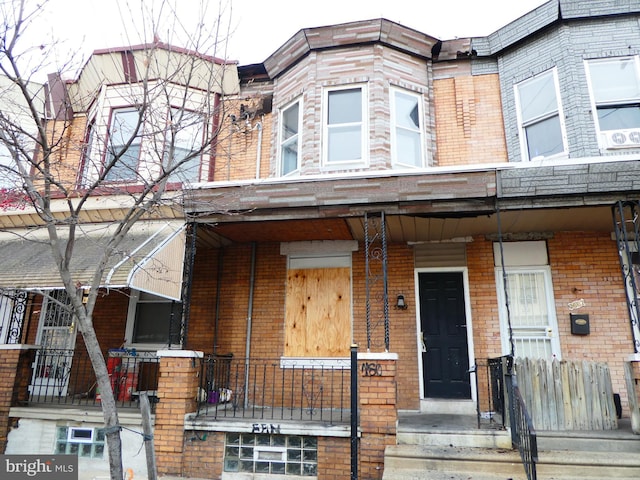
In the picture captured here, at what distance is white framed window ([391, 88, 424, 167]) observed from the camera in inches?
365

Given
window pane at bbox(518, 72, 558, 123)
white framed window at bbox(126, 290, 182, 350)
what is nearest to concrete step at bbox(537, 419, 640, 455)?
window pane at bbox(518, 72, 558, 123)

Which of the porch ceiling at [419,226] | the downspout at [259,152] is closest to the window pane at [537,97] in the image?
the porch ceiling at [419,226]

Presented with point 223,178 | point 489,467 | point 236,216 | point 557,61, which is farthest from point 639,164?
point 223,178

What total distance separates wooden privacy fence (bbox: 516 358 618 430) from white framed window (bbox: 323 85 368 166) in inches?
187

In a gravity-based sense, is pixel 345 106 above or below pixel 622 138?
above

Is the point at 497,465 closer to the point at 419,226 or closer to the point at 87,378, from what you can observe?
the point at 419,226

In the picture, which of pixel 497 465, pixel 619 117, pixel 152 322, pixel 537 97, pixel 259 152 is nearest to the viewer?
pixel 497 465

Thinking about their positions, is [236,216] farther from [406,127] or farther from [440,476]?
[440,476]

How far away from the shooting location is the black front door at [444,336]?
8344 mm

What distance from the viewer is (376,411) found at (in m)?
6.40

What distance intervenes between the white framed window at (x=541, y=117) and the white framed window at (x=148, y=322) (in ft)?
25.2


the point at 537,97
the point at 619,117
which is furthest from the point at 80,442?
the point at 619,117

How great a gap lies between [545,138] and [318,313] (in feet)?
17.6

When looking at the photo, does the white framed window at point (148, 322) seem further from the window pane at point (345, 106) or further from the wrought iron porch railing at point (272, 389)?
the window pane at point (345, 106)
